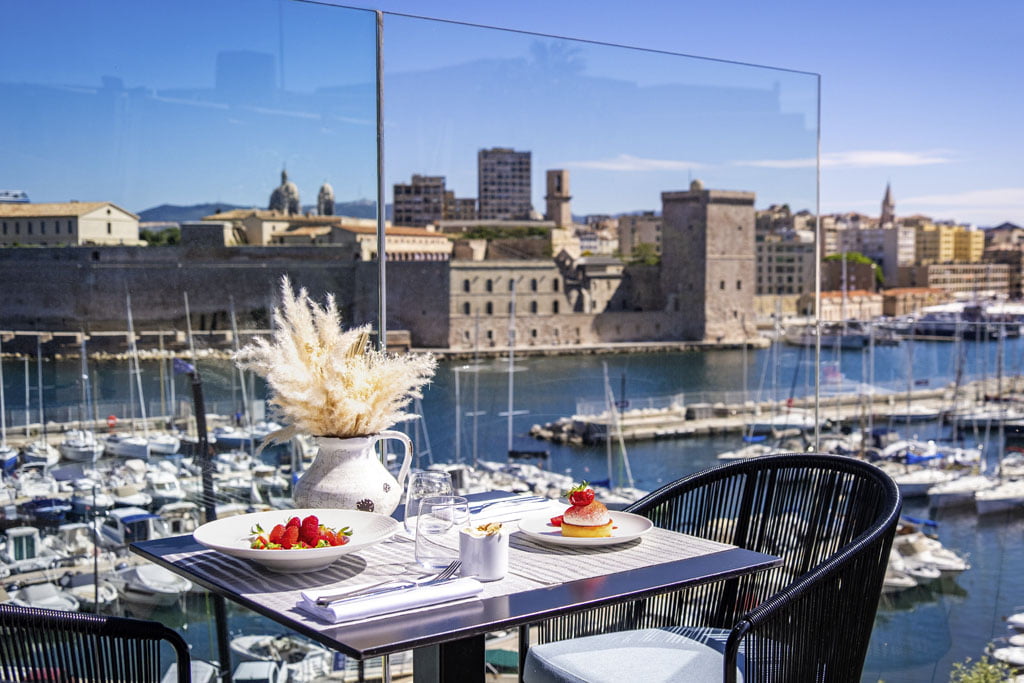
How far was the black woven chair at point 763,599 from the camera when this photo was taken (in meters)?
1.22

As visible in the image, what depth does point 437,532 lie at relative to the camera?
1204 mm

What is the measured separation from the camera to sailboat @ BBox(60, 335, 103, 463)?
2934mm

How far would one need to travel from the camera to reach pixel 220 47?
2656 millimetres

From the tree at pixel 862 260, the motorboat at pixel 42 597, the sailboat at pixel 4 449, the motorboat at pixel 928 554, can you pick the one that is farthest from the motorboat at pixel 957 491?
the tree at pixel 862 260

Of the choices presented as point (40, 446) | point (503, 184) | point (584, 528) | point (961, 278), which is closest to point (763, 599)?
point (584, 528)

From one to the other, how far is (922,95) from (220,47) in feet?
91.5

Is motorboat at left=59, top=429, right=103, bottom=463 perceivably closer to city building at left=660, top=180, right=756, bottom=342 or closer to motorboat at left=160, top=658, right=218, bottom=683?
motorboat at left=160, top=658, right=218, bottom=683

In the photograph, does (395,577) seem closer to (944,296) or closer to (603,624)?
(603,624)

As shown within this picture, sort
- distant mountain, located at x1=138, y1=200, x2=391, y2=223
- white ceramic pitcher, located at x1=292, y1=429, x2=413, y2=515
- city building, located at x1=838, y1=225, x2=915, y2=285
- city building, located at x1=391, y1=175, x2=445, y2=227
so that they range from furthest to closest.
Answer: city building, located at x1=838, y1=225, x2=915, y2=285, city building, located at x1=391, y1=175, x2=445, y2=227, distant mountain, located at x1=138, y1=200, x2=391, y2=223, white ceramic pitcher, located at x1=292, y1=429, x2=413, y2=515

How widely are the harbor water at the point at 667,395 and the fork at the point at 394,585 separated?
158 centimetres

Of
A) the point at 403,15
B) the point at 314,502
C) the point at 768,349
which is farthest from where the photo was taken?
the point at 768,349

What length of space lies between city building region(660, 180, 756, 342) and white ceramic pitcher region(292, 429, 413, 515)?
17.2 m

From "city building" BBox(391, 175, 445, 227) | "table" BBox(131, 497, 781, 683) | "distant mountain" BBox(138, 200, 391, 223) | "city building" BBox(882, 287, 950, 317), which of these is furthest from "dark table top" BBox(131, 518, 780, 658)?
"city building" BBox(882, 287, 950, 317)

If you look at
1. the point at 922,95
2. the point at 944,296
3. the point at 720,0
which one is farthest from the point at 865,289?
the point at 720,0
